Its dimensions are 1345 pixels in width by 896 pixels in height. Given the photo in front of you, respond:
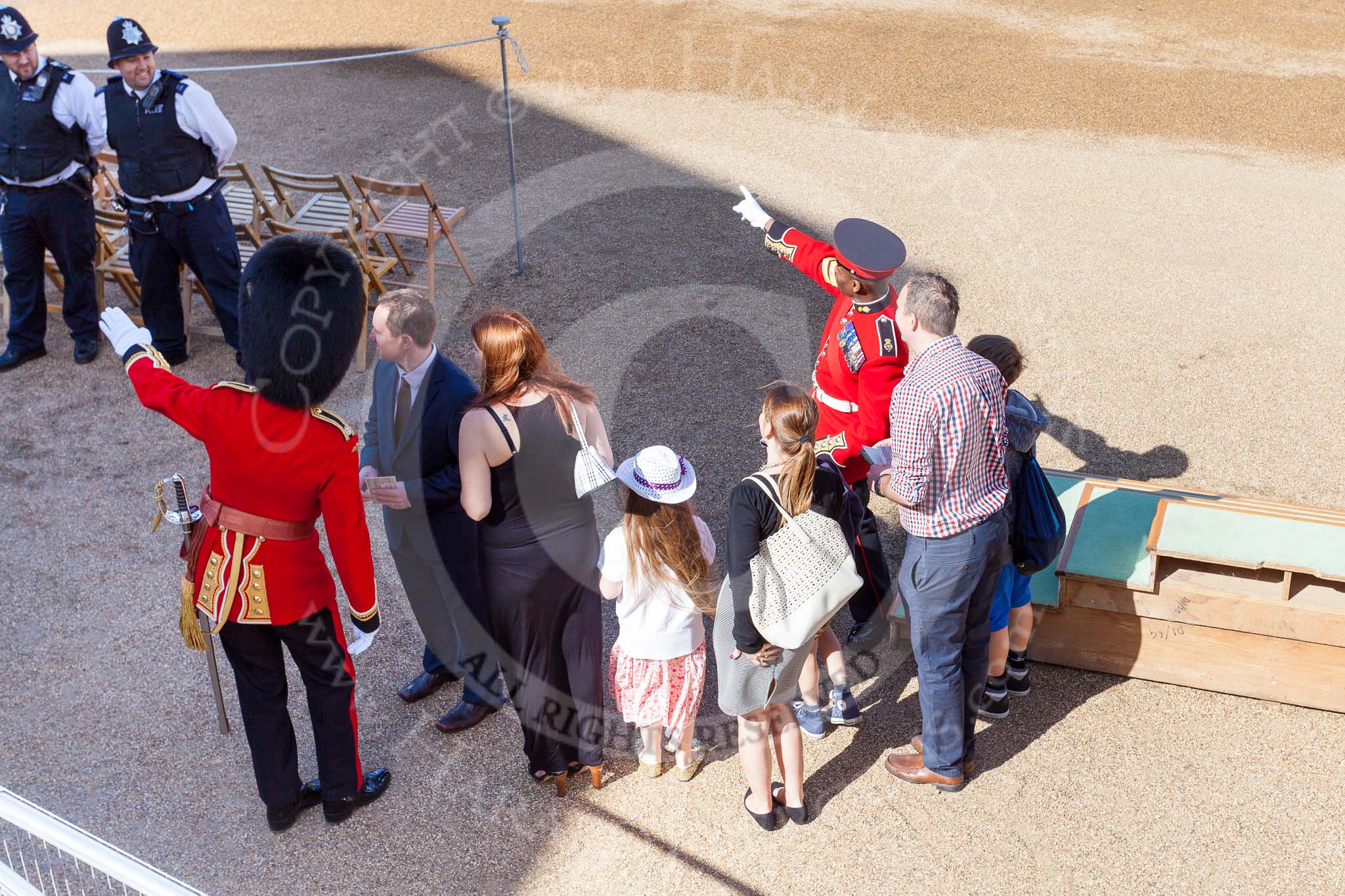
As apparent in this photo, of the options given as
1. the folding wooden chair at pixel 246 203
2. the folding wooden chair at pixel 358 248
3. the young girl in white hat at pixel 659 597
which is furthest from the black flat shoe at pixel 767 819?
the folding wooden chair at pixel 246 203

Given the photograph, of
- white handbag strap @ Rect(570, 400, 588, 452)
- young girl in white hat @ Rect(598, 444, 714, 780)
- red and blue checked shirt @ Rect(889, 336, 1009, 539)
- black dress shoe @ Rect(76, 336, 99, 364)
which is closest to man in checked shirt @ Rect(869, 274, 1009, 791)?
red and blue checked shirt @ Rect(889, 336, 1009, 539)

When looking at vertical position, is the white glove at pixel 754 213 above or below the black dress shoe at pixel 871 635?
above

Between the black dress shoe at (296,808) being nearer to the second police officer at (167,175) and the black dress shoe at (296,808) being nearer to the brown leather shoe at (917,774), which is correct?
→ the brown leather shoe at (917,774)

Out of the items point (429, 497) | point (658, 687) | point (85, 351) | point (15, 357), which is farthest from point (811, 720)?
point (15, 357)

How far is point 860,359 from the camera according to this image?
12.5ft

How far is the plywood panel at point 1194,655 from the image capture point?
3.80m

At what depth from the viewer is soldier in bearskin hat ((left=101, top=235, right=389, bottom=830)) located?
2799 mm

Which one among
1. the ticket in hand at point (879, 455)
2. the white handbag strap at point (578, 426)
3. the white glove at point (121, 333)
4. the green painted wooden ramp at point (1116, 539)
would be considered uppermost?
the white glove at point (121, 333)

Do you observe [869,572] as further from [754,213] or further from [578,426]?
[754,213]

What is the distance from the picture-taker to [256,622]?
3.15 meters

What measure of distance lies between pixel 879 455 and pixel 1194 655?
1376mm

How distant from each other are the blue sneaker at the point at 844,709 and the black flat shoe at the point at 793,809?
1.21 ft

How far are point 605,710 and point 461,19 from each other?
9801mm

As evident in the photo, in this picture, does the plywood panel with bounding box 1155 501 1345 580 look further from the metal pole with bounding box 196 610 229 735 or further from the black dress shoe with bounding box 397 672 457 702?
the metal pole with bounding box 196 610 229 735
